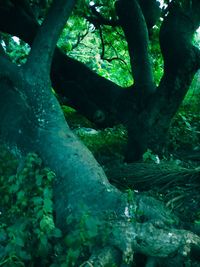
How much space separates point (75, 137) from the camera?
15.6 ft

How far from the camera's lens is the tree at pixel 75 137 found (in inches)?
132

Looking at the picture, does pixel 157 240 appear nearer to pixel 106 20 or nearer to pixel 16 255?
pixel 16 255

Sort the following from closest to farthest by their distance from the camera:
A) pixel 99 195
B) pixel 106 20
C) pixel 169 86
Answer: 1. pixel 99 195
2. pixel 169 86
3. pixel 106 20

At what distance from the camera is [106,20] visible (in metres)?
8.37

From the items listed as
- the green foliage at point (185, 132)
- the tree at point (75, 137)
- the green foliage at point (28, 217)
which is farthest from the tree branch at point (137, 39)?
the green foliage at point (28, 217)

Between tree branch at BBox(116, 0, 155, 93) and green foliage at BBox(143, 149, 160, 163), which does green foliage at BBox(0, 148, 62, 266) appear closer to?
green foliage at BBox(143, 149, 160, 163)

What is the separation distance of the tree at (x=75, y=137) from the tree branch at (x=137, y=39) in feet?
0.05

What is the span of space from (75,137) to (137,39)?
2487mm

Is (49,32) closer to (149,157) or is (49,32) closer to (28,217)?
(149,157)

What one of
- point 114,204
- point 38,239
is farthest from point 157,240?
point 38,239

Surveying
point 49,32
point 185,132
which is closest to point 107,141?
point 185,132

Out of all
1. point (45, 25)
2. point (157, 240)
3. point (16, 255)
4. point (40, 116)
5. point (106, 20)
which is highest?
point (106, 20)

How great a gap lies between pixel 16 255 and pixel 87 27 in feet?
25.5

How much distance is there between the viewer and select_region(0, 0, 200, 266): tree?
→ 3.35 metres
